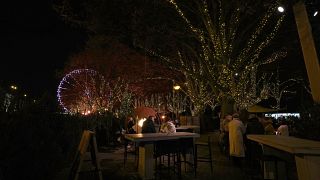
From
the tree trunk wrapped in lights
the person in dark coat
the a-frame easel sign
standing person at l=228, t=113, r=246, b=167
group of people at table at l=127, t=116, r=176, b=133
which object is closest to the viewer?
the a-frame easel sign

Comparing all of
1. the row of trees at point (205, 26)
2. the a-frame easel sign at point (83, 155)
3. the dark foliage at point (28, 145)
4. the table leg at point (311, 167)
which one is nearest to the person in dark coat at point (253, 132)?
the row of trees at point (205, 26)

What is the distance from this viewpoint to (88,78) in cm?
3309

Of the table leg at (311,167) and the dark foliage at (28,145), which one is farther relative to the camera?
the dark foliage at (28,145)

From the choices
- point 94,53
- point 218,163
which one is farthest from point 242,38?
point 94,53

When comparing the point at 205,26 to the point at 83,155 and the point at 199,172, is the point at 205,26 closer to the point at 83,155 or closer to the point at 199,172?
the point at 199,172

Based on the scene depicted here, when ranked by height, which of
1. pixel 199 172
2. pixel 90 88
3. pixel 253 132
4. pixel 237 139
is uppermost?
pixel 90 88

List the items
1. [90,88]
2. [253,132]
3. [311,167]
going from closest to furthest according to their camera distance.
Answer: [311,167]
[253,132]
[90,88]

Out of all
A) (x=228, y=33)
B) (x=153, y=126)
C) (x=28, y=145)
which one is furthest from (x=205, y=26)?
(x=28, y=145)

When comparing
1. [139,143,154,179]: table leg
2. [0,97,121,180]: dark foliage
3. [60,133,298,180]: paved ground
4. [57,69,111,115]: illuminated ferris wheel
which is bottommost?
[60,133,298,180]: paved ground

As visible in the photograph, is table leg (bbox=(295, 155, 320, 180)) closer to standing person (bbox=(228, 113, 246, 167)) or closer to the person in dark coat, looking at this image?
the person in dark coat

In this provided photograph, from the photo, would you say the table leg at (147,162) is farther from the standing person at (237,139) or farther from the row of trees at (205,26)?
the row of trees at (205,26)

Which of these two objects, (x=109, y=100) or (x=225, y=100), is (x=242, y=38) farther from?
(x=109, y=100)

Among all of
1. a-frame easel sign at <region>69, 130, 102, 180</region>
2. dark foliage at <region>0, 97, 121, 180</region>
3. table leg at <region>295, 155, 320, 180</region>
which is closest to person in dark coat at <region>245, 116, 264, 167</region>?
a-frame easel sign at <region>69, 130, 102, 180</region>

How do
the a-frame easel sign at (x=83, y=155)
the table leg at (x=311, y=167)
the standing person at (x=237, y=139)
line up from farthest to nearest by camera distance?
the standing person at (x=237, y=139) → the a-frame easel sign at (x=83, y=155) → the table leg at (x=311, y=167)
